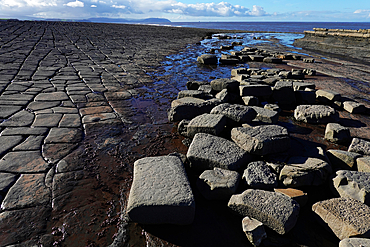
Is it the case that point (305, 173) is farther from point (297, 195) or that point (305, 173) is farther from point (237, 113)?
point (237, 113)

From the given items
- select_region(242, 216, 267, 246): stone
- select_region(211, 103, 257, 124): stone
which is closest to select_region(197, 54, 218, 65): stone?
select_region(211, 103, 257, 124): stone

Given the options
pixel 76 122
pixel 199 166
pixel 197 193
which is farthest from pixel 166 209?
pixel 76 122

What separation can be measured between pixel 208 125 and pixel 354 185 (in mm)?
1655

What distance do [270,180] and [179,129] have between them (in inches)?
61.8

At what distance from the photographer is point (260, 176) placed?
226 cm

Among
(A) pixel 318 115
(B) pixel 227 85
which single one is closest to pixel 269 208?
(A) pixel 318 115

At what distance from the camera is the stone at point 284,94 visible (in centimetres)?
486

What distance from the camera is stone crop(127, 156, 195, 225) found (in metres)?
1.82

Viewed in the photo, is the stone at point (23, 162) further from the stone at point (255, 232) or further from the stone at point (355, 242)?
the stone at point (355, 242)

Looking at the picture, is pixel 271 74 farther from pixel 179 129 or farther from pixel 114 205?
pixel 114 205

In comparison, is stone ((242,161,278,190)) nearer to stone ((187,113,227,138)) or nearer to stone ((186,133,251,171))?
stone ((186,133,251,171))

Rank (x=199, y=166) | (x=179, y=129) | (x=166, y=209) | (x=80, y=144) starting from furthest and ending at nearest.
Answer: (x=179, y=129), (x=80, y=144), (x=199, y=166), (x=166, y=209)

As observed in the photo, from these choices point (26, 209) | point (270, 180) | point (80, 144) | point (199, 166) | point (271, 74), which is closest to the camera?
point (26, 209)

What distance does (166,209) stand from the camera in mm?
1815
